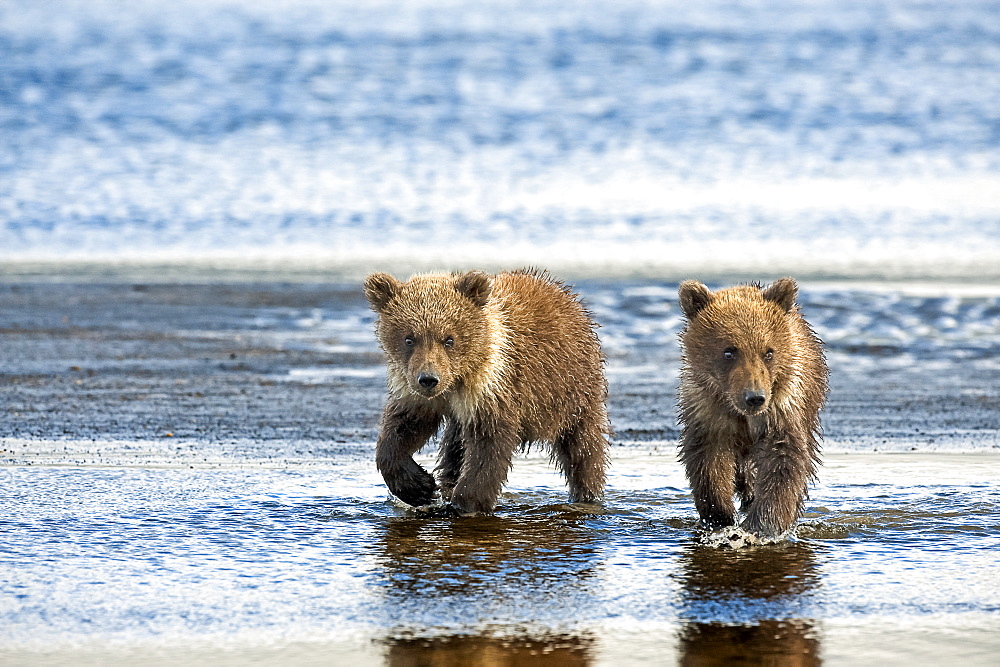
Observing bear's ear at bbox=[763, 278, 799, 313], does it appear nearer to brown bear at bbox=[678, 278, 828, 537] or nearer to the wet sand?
brown bear at bbox=[678, 278, 828, 537]

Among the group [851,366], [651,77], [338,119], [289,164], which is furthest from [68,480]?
[651,77]

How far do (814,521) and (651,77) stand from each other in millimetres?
36131

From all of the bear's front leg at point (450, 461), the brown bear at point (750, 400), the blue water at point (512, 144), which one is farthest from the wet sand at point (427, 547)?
the blue water at point (512, 144)

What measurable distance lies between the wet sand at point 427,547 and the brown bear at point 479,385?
221mm

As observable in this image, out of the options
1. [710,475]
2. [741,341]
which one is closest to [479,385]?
[710,475]

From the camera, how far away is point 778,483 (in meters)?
6.55

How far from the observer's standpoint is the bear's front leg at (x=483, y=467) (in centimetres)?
A: 701

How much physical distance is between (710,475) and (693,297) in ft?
2.70

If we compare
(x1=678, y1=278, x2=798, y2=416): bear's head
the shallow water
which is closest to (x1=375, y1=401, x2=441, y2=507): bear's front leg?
the shallow water

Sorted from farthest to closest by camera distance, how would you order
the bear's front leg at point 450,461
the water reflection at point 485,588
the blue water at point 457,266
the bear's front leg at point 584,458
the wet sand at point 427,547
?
the bear's front leg at point 450,461, the bear's front leg at point 584,458, the blue water at point 457,266, the wet sand at point 427,547, the water reflection at point 485,588

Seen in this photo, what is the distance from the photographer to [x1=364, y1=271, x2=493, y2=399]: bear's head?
22.7 feet

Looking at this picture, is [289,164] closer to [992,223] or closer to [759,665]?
[992,223]

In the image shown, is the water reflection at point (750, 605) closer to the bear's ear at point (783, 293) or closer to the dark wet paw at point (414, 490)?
the bear's ear at point (783, 293)

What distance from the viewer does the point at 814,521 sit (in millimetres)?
6891
